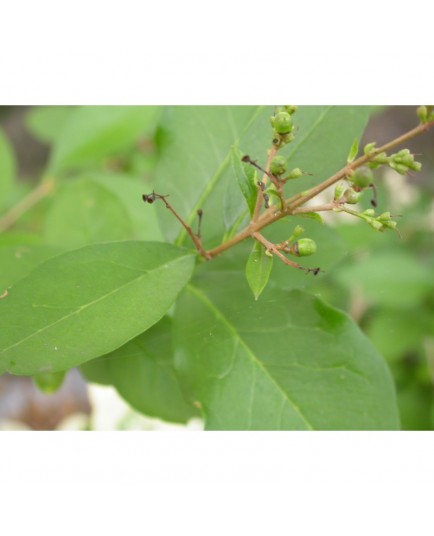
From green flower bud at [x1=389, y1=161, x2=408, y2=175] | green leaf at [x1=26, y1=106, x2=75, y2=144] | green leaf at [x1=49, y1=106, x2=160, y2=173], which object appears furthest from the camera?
green leaf at [x1=26, y1=106, x2=75, y2=144]

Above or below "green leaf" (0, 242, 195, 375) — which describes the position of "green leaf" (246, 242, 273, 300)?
above

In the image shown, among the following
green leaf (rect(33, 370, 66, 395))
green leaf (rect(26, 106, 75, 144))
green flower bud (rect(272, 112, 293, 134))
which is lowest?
green leaf (rect(33, 370, 66, 395))

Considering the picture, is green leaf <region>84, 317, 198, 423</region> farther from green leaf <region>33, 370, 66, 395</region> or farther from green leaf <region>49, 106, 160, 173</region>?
green leaf <region>49, 106, 160, 173</region>

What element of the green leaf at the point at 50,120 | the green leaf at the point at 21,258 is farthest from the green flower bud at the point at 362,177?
the green leaf at the point at 50,120

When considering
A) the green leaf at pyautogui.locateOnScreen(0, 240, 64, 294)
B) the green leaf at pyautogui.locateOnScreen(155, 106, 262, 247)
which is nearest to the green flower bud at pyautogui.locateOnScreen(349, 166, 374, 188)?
the green leaf at pyautogui.locateOnScreen(155, 106, 262, 247)

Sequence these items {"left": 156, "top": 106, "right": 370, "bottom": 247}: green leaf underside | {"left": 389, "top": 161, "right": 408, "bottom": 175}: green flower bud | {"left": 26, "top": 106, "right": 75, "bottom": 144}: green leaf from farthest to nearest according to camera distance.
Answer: {"left": 26, "top": 106, "right": 75, "bottom": 144}: green leaf → {"left": 156, "top": 106, "right": 370, "bottom": 247}: green leaf underside → {"left": 389, "top": 161, "right": 408, "bottom": 175}: green flower bud

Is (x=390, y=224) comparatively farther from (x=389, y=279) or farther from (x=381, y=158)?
(x=389, y=279)

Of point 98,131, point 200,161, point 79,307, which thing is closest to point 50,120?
point 98,131
